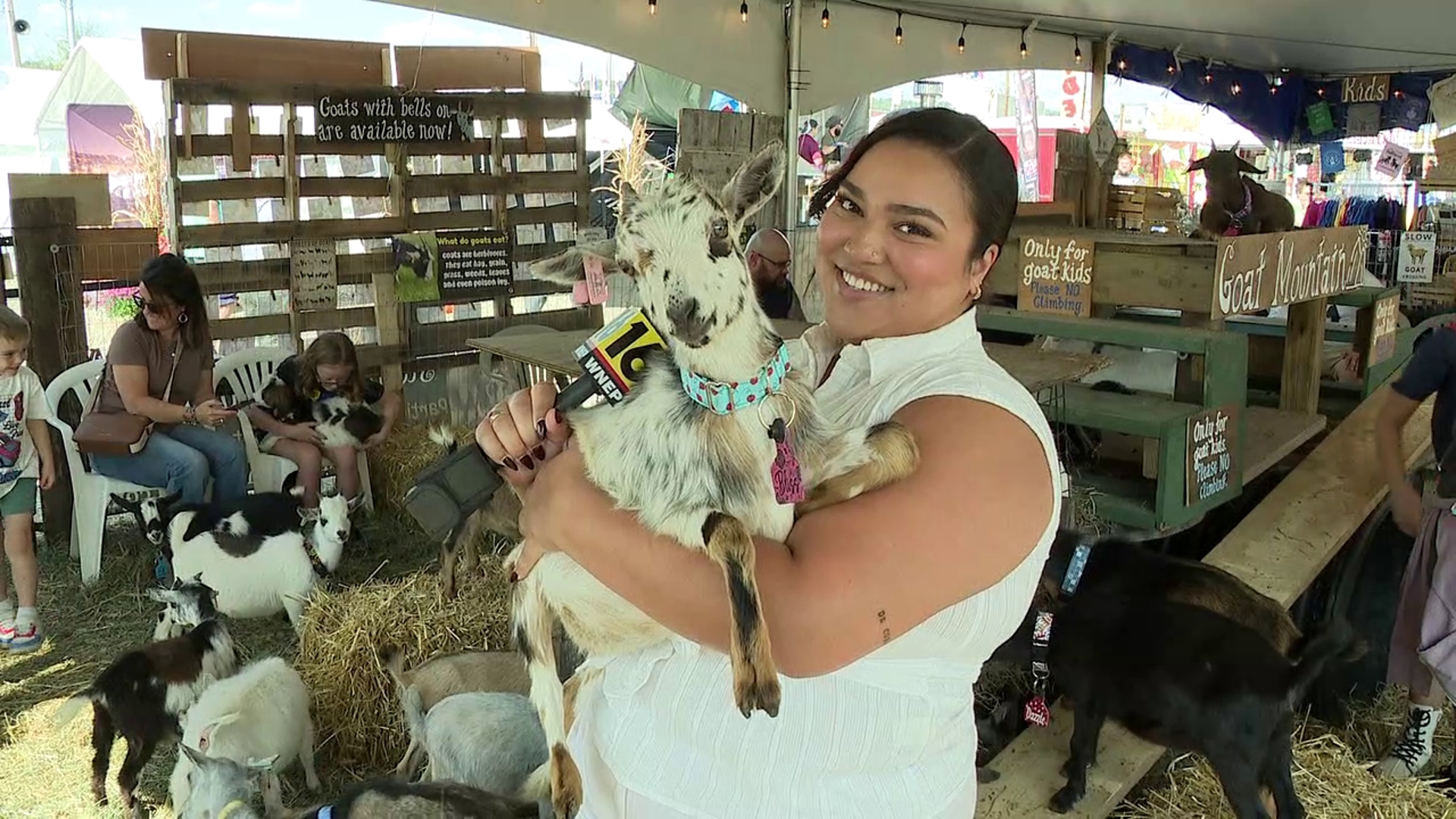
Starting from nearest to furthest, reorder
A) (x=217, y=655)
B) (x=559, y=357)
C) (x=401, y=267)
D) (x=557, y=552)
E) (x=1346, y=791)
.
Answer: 1. (x=557, y=552)
2. (x=1346, y=791)
3. (x=217, y=655)
4. (x=559, y=357)
5. (x=401, y=267)

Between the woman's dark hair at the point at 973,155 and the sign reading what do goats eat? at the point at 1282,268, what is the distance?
2055 millimetres

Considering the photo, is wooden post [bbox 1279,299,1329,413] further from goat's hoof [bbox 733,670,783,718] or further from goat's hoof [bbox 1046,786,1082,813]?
goat's hoof [bbox 733,670,783,718]

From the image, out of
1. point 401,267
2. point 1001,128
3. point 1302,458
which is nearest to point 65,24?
point 401,267

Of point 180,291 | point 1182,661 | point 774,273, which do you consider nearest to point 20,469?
point 180,291

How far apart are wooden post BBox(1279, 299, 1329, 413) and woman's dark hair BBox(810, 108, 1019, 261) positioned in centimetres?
326

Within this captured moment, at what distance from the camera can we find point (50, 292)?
18.2ft

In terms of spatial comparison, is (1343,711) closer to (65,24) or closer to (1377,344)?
(1377,344)

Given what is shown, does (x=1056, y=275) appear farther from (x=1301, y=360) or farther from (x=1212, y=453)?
(x=1301, y=360)

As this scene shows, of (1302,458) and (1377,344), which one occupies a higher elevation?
(1377,344)

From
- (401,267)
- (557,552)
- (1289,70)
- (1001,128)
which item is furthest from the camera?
(1001,128)

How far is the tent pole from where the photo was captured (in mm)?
6992

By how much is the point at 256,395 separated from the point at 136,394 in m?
1.02

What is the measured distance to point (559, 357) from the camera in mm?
4043

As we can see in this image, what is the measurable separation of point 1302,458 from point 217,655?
4.15 m
